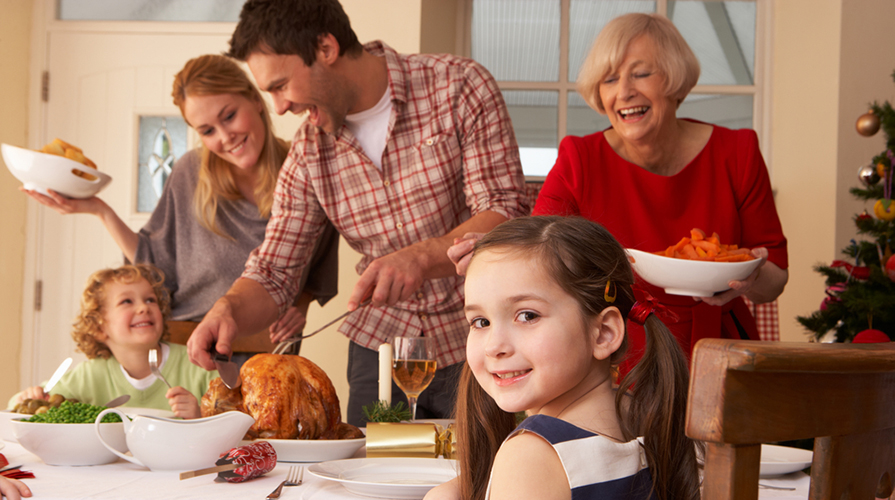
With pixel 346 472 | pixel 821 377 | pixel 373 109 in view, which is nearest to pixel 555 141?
pixel 373 109

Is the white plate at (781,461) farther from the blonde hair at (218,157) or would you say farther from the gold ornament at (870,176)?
the gold ornament at (870,176)

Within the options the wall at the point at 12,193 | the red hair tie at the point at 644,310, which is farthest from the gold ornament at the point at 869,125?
the wall at the point at 12,193

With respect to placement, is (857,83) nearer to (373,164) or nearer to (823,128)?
(823,128)

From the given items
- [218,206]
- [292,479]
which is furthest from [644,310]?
[218,206]

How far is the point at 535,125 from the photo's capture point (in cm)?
368

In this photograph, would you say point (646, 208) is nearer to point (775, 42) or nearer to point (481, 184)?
point (481, 184)

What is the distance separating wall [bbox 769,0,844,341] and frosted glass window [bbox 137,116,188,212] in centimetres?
286

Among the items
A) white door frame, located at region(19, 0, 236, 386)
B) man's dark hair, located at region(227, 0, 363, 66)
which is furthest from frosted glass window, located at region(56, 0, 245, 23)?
man's dark hair, located at region(227, 0, 363, 66)

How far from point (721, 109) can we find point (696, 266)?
2.59 m

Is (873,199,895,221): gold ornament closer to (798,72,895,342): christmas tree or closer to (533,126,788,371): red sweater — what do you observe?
(798,72,895,342): christmas tree

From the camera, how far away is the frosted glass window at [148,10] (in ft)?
11.9

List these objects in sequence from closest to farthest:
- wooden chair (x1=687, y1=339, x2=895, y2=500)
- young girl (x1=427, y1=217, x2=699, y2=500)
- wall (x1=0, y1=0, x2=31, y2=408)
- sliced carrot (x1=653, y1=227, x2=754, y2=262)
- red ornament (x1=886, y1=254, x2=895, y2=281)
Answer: wooden chair (x1=687, y1=339, x2=895, y2=500) < young girl (x1=427, y1=217, x2=699, y2=500) < sliced carrot (x1=653, y1=227, x2=754, y2=262) < red ornament (x1=886, y1=254, x2=895, y2=281) < wall (x1=0, y1=0, x2=31, y2=408)

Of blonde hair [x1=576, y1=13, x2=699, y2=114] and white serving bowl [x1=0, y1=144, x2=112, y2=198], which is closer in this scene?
blonde hair [x1=576, y1=13, x2=699, y2=114]

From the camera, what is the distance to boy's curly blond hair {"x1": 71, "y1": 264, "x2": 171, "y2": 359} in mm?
2203
